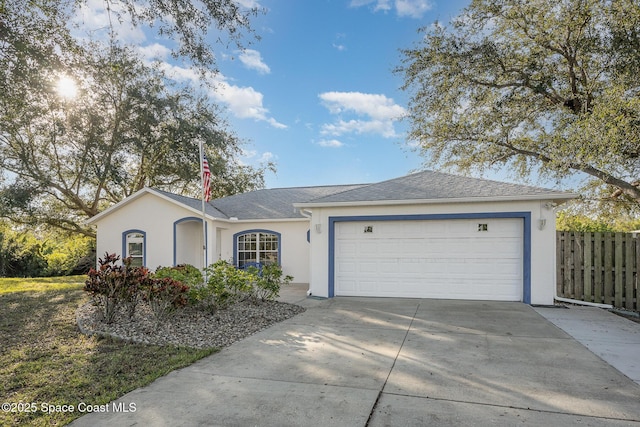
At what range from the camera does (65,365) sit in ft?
15.6

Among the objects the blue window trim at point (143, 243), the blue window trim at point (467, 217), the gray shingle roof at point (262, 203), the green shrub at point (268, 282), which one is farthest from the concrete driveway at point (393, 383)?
the blue window trim at point (143, 243)

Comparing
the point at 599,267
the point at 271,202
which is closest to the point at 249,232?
the point at 271,202

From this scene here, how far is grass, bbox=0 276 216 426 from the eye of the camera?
12.4 ft

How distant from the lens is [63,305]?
876 cm

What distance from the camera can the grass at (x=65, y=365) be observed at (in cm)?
377

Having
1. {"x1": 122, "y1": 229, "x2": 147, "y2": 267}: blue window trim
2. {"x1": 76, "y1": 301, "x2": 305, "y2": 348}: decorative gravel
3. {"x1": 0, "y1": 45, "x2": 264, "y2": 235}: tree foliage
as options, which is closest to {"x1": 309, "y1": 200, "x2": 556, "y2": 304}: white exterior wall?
{"x1": 76, "y1": 301, "x2": 305, "y2": 348}: decorative gravel

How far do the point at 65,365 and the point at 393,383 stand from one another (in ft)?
13.3

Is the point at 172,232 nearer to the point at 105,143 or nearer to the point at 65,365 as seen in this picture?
the point at 105,143

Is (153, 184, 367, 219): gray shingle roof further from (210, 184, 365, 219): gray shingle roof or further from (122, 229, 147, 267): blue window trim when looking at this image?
(122, 229, 147, 267): blue window trim

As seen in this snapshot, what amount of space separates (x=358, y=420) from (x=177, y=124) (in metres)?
19.0


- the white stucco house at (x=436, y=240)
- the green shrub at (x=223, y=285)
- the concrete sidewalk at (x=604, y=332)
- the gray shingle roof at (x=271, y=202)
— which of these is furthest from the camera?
the gray shingle roof at (x=271, y=202)

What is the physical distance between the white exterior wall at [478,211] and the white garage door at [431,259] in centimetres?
30

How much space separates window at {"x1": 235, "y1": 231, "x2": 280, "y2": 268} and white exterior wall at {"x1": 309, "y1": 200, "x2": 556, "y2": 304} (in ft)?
12.7

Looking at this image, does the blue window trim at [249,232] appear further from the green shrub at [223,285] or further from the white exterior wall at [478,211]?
the green shrub at [223,285]
